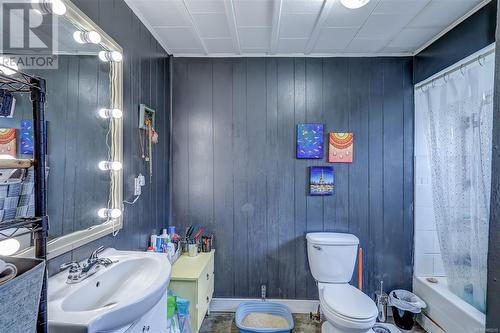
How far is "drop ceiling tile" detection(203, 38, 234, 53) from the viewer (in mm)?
2191

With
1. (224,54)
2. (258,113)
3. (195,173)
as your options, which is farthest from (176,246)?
(224,54)

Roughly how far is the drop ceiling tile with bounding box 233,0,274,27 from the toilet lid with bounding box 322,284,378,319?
6.97 feet

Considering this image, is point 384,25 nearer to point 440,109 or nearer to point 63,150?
point 440,109

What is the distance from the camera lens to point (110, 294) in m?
1.25

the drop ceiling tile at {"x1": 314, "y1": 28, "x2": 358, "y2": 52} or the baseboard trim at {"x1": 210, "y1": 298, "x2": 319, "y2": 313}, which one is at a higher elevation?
the drop ceiling tile at {"x1": 314, "y1": 28, "x2": 358, "y2": 52}

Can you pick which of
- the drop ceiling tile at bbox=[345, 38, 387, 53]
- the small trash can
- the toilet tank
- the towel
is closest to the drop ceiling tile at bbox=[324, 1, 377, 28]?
the drop ceiling tile at bbox=[345, 38, 387, 53]

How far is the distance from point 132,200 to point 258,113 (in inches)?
53.2

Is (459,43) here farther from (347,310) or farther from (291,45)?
(347,310)

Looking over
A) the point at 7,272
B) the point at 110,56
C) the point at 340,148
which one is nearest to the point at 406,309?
the point at 340,148

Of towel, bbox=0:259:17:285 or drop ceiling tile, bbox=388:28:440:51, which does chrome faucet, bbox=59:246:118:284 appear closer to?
towel, bbox=0:259:17:285

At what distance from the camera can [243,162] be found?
2.46 meters

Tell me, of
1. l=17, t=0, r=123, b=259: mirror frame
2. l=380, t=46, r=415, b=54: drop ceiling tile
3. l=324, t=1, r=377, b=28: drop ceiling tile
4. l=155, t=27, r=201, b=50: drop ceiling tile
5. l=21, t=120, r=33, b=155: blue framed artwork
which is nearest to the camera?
l=21, t=120, r=33, b=155: blue framed artwork

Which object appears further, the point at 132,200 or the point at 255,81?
the point at 255,81

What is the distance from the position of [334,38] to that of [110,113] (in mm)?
1822
